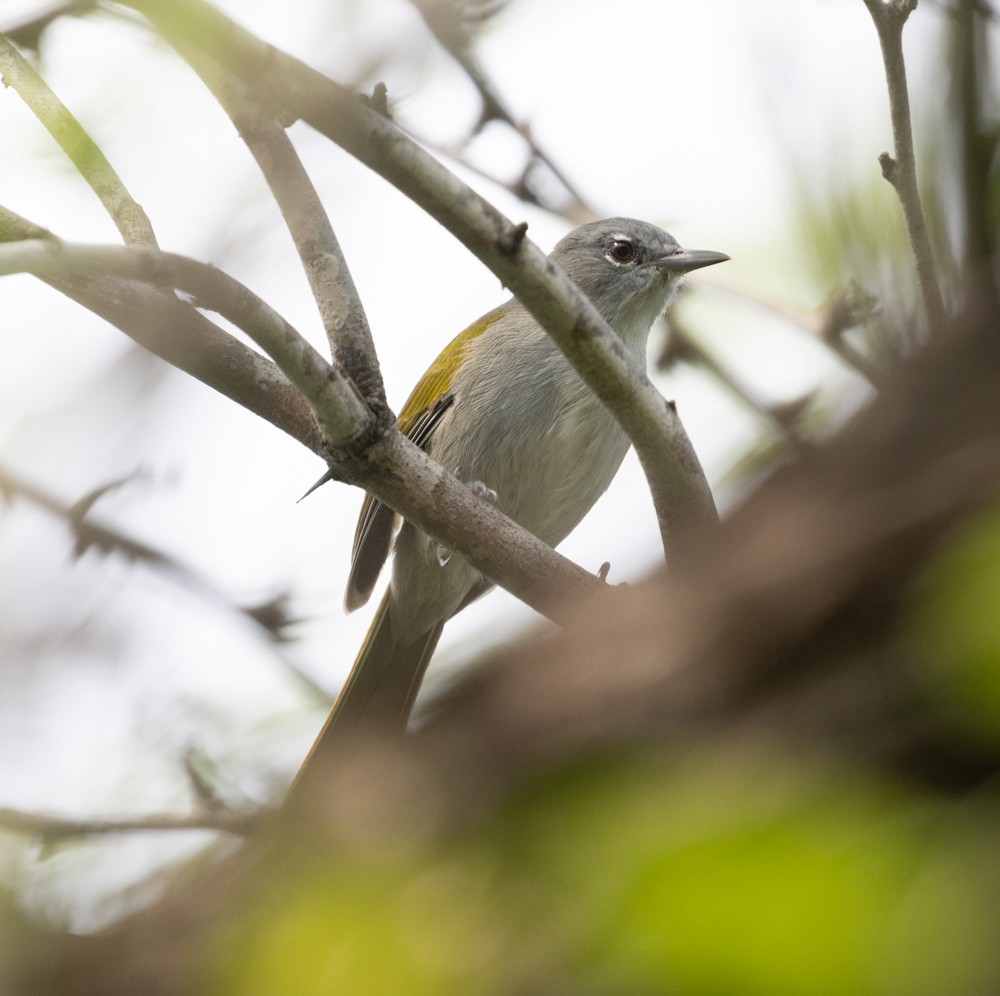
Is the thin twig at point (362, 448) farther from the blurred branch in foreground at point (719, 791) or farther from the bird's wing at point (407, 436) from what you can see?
the bird's wing at point (407, 436)

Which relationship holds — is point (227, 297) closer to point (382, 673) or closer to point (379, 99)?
point (379, 99)

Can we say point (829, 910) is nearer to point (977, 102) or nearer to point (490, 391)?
point (977, 102)

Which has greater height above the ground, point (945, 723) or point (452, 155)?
point (452, 155)

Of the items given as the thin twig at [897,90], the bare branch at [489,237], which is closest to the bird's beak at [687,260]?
the thin twig at [897,90]

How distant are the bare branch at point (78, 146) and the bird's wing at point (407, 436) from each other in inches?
69.0

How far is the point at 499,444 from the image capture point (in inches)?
179

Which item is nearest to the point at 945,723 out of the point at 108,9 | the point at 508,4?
the point at 108,9

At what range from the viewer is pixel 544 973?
0.80 m

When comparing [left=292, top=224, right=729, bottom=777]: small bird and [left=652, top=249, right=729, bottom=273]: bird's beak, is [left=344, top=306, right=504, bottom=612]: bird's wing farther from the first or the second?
[left=652, top=249, right=729, bottom=273]: bird's beak

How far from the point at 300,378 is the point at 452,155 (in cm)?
212

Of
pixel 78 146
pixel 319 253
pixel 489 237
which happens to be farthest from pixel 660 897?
pixel 78 146

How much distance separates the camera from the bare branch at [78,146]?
2779 mm

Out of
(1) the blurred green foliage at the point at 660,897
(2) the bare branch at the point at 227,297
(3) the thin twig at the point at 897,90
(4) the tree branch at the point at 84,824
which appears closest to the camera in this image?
(1) the blurred green foliage at the point at 660,897

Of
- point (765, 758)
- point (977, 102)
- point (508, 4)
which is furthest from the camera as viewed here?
point (508, 4)
